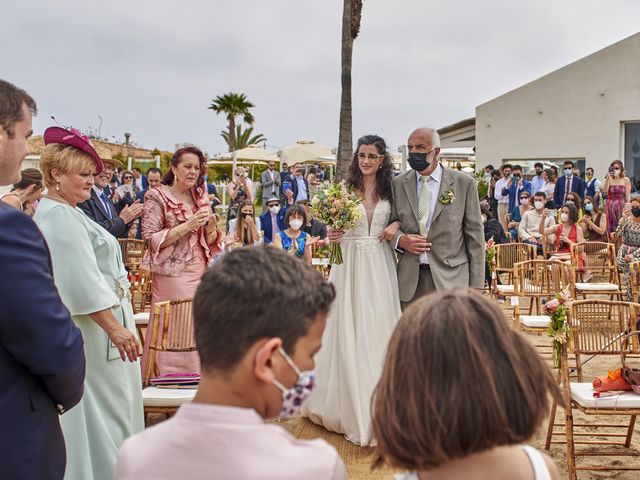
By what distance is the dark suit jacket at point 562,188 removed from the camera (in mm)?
17812

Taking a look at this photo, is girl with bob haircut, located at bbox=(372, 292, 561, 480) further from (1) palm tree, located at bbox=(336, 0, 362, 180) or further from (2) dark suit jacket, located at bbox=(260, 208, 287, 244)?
(1) palm tree, located at bbox=(336, 0, 362, 180)

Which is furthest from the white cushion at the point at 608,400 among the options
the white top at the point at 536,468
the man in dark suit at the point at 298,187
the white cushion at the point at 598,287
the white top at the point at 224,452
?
the man in dark suit at the point at 298,187

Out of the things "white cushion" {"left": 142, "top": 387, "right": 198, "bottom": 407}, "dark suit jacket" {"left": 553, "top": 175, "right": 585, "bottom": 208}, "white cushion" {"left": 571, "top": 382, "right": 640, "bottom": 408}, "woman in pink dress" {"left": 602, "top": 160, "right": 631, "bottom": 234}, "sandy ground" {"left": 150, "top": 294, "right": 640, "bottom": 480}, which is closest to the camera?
"white cushion" {"left": 571, "top": 382, "right": 640, "bottom": 408}

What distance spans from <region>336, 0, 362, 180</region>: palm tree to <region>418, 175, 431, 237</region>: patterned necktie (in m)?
14.7

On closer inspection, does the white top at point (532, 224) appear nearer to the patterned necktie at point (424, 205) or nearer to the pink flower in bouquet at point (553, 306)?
the pink flower in bouquet at point (553, 306)

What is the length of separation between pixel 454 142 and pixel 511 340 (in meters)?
31.5

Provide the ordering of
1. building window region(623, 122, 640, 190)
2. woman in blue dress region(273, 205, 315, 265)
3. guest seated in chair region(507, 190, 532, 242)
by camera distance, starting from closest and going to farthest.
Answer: woman in blue dress region(273, 205, 315, 265)
guest seated in chair region(507, 190, 532, 242)
building window region(623, 122, 640, 190)

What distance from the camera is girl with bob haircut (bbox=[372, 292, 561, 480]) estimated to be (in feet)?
5.00

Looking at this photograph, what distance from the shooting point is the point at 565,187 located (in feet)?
59.1

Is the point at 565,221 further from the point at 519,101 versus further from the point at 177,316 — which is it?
the point at 519,101

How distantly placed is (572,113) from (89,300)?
23118mm

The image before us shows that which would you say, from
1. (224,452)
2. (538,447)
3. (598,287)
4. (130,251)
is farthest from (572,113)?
(224,452)

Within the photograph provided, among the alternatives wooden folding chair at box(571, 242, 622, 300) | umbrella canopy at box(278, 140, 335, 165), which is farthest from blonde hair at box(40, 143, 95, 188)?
umbrella canopy at box(278, 140, 335, 165)

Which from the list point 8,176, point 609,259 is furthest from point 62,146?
point 609,259
